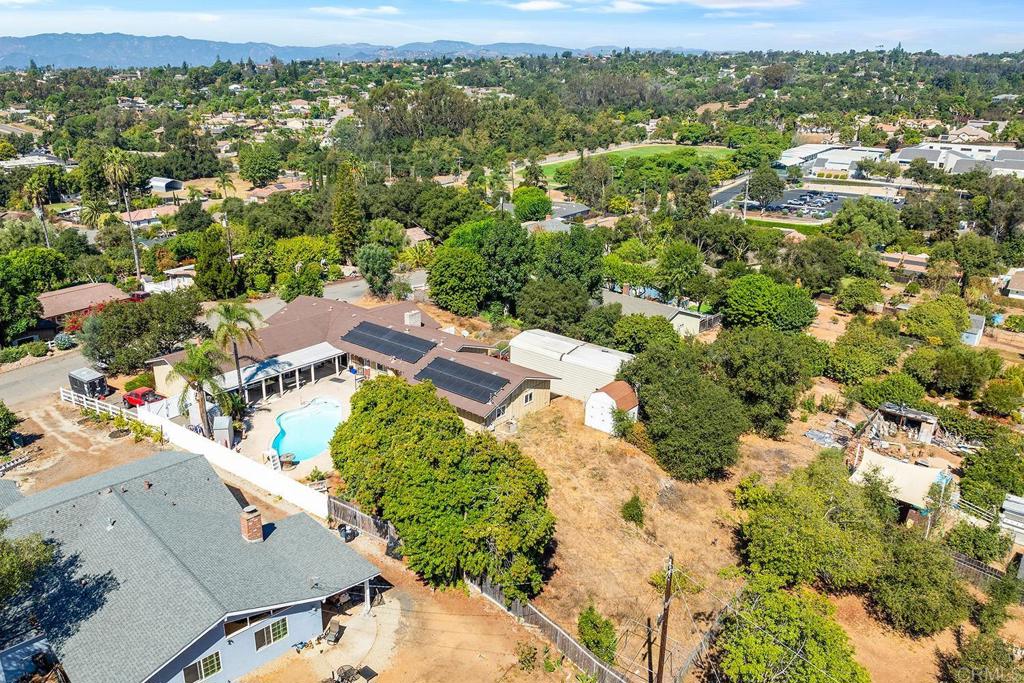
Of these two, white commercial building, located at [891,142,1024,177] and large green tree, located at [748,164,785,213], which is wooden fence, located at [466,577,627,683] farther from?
white commercial building, located at [891,142,1024,177]

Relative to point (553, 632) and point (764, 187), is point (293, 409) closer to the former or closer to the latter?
point (553, 632)

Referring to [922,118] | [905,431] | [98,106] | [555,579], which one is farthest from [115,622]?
[922,118]

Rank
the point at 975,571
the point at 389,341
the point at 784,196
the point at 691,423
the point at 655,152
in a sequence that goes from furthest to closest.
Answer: the point at 655,152, the point at 784,196, the point at 389,341, the point at 691,423, the point at 975,571

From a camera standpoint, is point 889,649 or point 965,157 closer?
point 889,649

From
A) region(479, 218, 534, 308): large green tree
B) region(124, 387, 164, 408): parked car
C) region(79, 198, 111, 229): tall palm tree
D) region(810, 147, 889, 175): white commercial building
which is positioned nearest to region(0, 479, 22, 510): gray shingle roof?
region(124, 387, 164, 408): parked car

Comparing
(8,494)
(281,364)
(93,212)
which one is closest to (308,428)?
(281,364)

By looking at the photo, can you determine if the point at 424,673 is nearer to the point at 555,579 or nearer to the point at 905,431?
the point at 555,579
